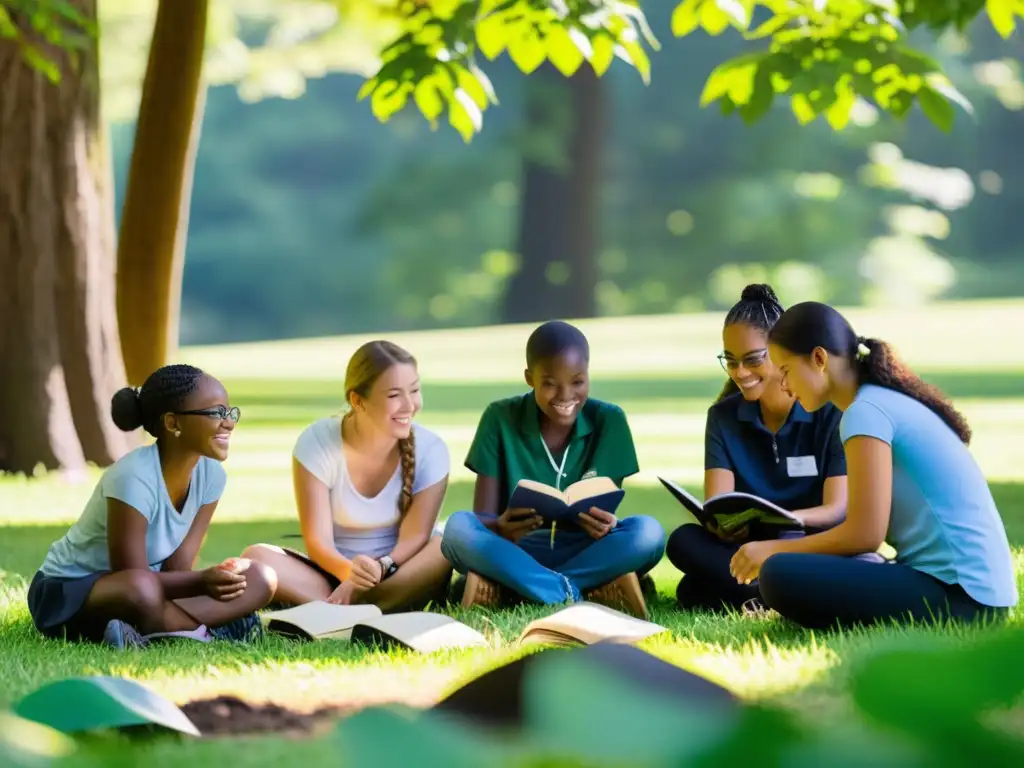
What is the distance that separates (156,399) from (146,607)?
72 cm

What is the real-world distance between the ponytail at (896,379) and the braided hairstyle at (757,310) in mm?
828

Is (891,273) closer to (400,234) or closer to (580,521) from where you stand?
(400,234)

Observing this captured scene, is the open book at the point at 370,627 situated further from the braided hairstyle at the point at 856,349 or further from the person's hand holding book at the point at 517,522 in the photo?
the braided hairstyle at the point at 856,349

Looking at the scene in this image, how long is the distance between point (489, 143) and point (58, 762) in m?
37.7

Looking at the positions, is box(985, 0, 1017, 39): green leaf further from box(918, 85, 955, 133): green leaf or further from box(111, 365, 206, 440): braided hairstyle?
box(111, 365, 206, 440): braided hairstyle

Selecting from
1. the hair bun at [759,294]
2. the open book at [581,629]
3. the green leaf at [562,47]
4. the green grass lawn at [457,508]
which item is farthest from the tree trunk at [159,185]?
the open book at [581,629]

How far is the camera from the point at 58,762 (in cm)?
53

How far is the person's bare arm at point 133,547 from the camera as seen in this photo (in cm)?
516

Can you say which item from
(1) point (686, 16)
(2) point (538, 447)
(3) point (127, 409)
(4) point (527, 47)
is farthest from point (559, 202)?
(3) point (127, 409)

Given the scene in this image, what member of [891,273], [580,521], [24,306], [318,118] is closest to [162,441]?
[580,521]

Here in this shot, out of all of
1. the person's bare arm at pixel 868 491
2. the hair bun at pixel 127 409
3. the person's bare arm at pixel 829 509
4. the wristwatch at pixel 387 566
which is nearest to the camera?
the person's bare arm at pixel 868 491

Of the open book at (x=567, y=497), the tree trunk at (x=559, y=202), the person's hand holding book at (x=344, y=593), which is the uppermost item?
the tree trunk at (x=559, y=202)

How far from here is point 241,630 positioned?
5.43m

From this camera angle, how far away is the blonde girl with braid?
5852mm
